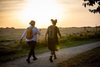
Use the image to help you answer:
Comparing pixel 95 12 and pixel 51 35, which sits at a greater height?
pixel 95 12

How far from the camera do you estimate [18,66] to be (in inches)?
512

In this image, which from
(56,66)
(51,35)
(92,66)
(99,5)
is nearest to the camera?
(92,66)

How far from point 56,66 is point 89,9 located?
4170 millimetres

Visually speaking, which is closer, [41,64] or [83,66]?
[83,66]

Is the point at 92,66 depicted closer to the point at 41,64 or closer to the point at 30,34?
the point at 41,64

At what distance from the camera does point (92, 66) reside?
11734 mm

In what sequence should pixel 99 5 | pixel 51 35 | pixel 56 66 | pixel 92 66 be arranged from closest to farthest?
pixel 92 66 < pixel 56 66 < pixel 99 5 < pixel 51 35

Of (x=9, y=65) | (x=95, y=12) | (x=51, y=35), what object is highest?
(x=95, y=12)

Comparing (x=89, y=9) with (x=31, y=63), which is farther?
(x=89, y=9)

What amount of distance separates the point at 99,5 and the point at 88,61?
294 centimetres

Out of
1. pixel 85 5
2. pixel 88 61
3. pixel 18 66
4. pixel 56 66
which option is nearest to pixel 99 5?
pixel 85 5

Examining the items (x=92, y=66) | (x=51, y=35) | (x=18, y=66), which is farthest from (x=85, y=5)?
(x=18, y=66)

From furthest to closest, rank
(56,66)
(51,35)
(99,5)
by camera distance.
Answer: (51,35) → (99,5) → (56,66)

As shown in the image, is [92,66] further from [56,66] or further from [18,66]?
[18,66]
